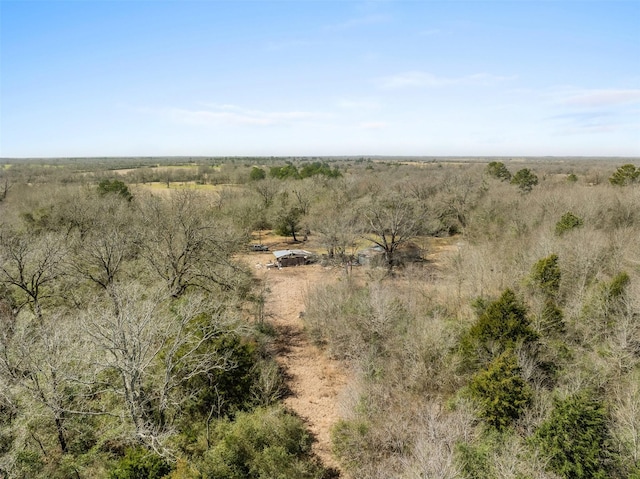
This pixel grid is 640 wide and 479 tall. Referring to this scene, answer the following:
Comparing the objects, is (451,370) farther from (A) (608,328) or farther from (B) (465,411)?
(A) (608,328)

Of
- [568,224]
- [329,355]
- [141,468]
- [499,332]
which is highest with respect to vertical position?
[568,224]

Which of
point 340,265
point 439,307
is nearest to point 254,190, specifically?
point 340,265

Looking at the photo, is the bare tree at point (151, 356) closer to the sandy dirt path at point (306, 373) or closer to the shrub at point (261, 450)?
the shrub at point (261, 450)

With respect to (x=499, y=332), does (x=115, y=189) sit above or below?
above

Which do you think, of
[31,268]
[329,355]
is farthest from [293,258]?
[31,268]

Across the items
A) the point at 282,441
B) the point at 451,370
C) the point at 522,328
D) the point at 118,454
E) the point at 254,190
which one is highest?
the point at 254,190

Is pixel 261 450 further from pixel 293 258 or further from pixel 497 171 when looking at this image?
pixel 497 171

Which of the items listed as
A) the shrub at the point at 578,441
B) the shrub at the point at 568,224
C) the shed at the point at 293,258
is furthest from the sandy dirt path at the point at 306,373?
the shrub at the point at 568,224
